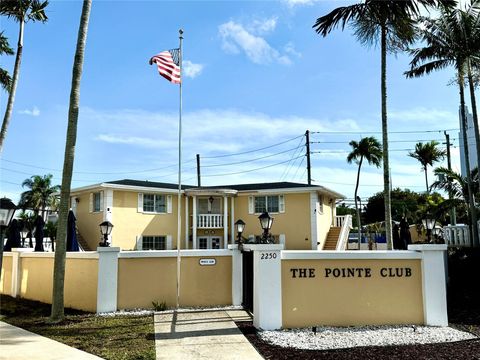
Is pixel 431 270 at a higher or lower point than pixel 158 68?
lower

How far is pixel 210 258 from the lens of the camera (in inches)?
473

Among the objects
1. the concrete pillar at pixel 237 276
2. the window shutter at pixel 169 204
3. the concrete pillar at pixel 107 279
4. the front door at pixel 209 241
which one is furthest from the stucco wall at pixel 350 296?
the front door at pixel 209 241

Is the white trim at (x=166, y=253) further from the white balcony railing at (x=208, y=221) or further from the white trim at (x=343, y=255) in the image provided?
the white balcony railing at (x=208, y=221)

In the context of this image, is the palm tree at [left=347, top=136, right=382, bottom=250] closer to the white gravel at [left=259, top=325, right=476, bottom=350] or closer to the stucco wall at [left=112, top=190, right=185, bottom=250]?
the stucco wall at [left=112, top=190, right=185, bottom=250]

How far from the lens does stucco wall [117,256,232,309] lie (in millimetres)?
11281

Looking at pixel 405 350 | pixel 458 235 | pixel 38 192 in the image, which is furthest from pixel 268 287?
pixel 38 192

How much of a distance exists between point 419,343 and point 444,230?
45.2ft

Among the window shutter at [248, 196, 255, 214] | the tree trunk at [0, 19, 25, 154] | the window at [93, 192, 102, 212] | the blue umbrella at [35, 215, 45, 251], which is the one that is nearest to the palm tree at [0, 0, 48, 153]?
the tree trunk at [0, 19, 25, 154]

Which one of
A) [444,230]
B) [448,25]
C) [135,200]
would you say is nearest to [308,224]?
[444,230]

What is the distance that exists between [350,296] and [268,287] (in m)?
1.75

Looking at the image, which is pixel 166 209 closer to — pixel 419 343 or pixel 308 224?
pixel 308 224

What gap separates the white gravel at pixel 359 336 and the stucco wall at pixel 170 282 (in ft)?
11.8

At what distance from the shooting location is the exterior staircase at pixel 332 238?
27.1 m

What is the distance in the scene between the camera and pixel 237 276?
39.2 feet
